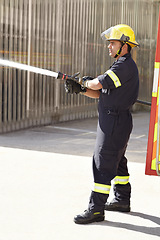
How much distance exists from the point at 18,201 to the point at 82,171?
163cm

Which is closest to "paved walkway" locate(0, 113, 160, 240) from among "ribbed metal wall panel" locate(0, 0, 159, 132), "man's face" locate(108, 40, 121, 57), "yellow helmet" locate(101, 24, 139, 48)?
"ribbed metal wall panel" locate(0, 0, 159, 132)

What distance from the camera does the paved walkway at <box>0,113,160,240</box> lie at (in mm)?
4266

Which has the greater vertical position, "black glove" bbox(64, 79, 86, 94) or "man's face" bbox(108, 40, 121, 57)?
"man's face" bbox(108, 40, 121, 57)

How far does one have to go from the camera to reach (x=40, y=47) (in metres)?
10.6

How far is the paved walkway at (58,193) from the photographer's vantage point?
168 inches

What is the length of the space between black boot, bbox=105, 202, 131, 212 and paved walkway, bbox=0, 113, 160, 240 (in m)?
0.07

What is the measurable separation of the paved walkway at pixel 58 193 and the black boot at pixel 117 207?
7 centimetres

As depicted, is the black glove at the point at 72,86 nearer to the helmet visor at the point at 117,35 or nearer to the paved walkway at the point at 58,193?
the helmet visor at the point at 117,35

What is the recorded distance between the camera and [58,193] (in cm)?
539

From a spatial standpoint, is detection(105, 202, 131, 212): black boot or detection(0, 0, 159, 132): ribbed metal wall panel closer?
detection(105, 202, 131, 212): black boot

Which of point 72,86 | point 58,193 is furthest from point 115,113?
point 58,193

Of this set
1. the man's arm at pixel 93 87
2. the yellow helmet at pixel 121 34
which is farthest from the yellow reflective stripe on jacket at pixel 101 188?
the yellow helmet at pixel 121 34

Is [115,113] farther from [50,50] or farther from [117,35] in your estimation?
[50,50]

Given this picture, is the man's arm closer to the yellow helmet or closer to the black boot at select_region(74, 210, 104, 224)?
the yellow helmet
